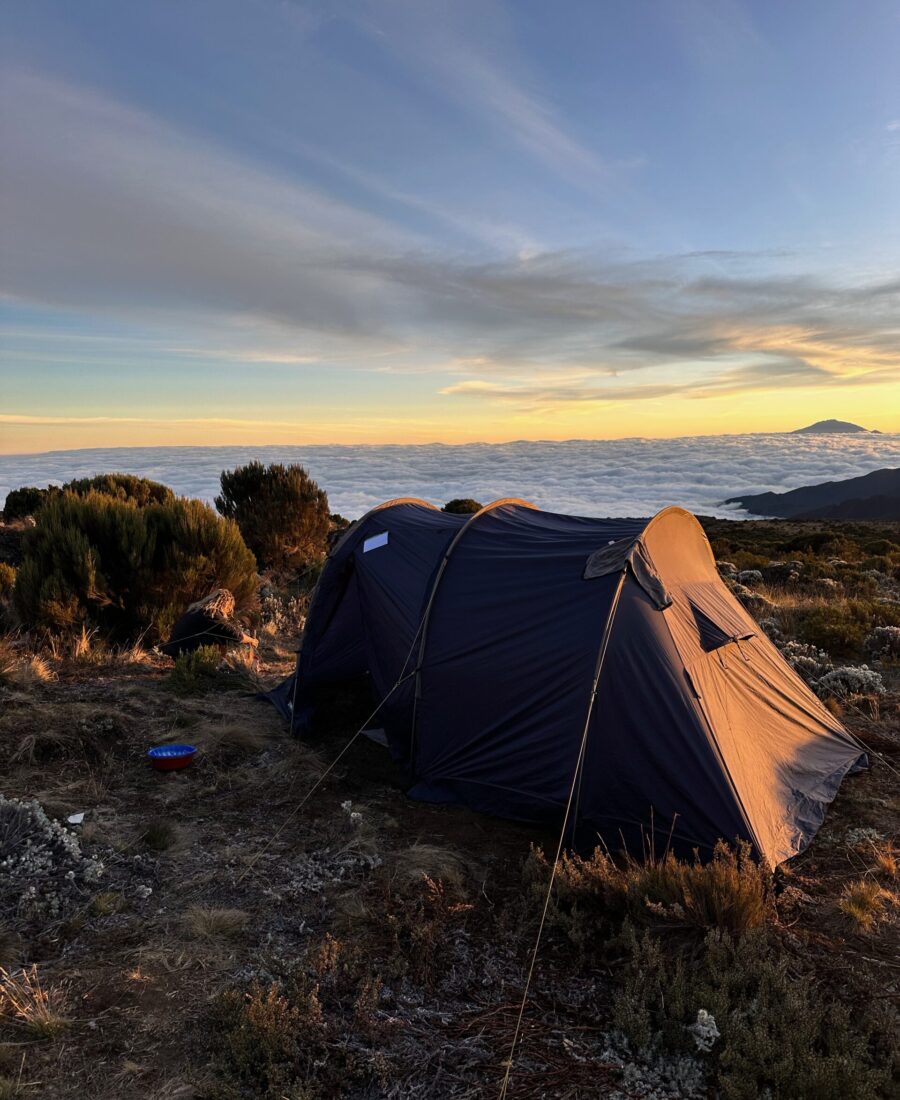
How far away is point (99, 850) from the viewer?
14.7ft

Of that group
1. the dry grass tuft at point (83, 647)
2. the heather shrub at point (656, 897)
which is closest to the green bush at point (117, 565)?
the dry grass tuft at point (83, 647)

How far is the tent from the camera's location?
467 cm

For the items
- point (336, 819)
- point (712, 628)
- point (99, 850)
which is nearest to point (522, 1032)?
point (336, 819)

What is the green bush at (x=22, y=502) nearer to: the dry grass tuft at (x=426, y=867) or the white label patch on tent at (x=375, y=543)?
the white label patch on tent at (x=375, y=543)

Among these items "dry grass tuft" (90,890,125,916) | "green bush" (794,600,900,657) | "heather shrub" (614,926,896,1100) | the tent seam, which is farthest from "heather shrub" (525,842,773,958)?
"green bush" (794,600,900,657)

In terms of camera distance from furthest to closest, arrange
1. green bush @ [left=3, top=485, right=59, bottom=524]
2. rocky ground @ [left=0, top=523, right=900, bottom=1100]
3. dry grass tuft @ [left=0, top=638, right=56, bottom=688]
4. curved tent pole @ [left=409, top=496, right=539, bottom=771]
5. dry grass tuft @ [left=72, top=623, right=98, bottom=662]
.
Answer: green bush @ [left=3, top=485, right=59, bottom=524]
dry grass tuft @ [left=72, top=623, right=98, bottom=662]
dry grass tuft @ [left=0, top=638, right=56, bottom=688]
curved tent pole @ [left=409, top=496, right=539, bottom=771]
rocky ground @ [left=0, top=523, right=900, bottom=1100]

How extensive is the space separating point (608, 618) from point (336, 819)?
2.44 meters

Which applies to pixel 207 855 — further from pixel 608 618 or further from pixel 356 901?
pixel 608 618

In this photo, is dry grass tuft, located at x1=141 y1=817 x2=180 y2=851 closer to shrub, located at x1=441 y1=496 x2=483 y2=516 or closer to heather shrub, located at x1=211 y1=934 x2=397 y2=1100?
heather shrub, located at x1=211 y1=934 x2=397 y2=1100

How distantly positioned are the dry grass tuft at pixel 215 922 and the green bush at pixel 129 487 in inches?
477

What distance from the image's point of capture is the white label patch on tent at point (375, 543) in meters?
6.60

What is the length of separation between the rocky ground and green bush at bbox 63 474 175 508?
9.98 m

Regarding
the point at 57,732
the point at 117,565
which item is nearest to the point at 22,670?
the point at 57,732

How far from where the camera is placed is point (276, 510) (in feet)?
57.0
